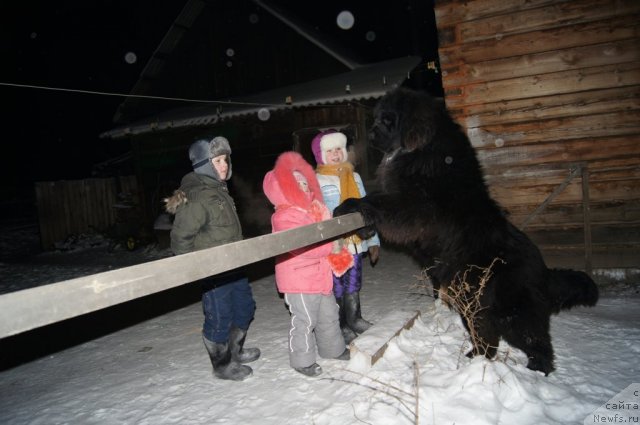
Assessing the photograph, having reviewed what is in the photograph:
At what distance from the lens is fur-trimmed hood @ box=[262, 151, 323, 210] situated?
2828 millimetres

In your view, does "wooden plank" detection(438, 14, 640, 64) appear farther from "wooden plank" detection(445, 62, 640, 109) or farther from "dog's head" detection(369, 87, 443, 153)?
"dog's head" detection(369, 87, 443, 153)

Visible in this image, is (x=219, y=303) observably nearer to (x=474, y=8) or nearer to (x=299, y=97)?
(x=474, y=8)

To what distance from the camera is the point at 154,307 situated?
559 centimetres

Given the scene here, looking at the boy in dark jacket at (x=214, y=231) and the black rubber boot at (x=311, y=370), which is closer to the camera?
the boy in dark jacket at (x=214, y=231)

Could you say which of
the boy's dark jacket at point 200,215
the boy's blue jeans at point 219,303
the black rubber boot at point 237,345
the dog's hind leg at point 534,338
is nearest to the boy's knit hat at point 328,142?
the boy's dark jacket at point 200,215

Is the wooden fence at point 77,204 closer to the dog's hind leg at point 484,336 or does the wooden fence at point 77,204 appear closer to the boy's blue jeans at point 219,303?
the boy's blue jeans at point 219,303

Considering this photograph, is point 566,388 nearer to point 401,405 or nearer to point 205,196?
point 401,405

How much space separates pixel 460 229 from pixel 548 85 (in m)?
3.20

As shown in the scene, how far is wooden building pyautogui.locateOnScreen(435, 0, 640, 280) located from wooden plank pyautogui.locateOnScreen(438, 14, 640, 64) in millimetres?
12

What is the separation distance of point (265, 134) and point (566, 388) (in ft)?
31.9

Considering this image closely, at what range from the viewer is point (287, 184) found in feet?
9.30

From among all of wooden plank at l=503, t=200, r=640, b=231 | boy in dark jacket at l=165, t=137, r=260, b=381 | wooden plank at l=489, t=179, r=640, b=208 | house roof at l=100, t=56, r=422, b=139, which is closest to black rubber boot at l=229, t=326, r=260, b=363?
boy in dark jacket at l=165, t=137, r=260, b=381

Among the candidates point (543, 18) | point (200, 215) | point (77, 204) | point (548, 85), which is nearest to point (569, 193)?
A: point (548, 85)

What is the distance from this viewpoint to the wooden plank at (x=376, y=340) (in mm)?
2836
